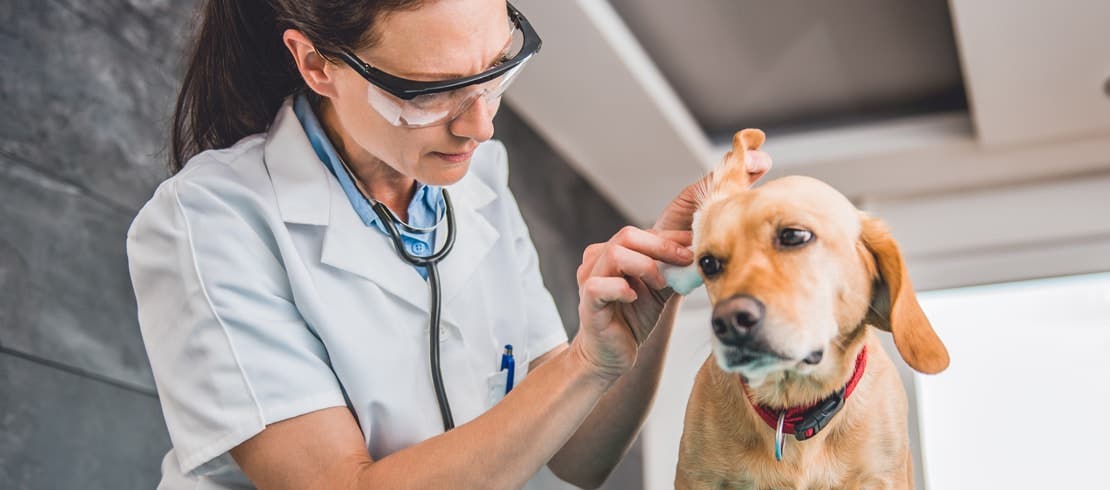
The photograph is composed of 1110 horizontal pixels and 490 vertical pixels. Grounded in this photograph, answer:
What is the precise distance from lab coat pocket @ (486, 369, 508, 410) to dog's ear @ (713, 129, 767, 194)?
49cm

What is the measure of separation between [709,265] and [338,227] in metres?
0.56

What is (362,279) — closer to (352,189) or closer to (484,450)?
(352,189)

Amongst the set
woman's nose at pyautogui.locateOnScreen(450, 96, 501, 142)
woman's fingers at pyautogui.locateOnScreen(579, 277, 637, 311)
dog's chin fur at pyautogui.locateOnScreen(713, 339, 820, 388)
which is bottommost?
woman's fingers at pyautogui.locateOnScreen(579, 277, 637, 311)

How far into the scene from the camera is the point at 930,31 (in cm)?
314

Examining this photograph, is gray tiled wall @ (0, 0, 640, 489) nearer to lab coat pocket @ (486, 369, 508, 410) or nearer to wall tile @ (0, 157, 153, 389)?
wall tile @ (0, 157, 153, 389)

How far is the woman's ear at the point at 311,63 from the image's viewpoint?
127 cm

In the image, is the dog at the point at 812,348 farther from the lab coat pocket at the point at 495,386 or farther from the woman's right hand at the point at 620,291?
the lab coat pocket at the point at 495,386

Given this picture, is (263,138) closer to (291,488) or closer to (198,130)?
(198,130)

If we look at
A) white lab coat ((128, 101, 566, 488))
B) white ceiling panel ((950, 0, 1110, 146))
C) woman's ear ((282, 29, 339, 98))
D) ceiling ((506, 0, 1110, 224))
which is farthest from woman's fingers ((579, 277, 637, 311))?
white ceiling panel ((950, 0, 1110, 146))

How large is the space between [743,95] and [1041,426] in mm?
1463

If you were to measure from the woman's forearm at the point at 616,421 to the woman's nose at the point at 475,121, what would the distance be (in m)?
0.32

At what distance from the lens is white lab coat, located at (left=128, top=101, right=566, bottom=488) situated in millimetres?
1166

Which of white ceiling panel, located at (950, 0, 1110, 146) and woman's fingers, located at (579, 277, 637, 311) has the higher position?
woman's fingers, located at (579, 277, 637, 311)

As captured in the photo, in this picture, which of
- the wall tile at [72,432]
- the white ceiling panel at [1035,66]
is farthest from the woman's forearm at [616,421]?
the white ceiling panel at [1035,66]
